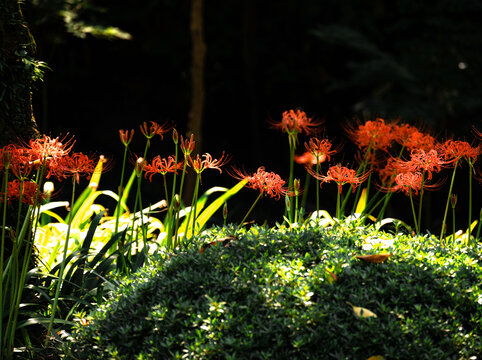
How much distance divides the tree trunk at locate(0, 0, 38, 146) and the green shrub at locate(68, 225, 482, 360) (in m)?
1.18

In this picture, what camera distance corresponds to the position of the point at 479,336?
2.00 meters

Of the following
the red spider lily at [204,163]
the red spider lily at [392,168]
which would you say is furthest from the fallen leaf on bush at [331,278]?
the red spider lily at [392,168]

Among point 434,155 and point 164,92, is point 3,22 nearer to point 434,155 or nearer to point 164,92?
point 434,155

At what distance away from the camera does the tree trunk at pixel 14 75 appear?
2.96 meters

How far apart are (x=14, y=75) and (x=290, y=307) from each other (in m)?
2.00

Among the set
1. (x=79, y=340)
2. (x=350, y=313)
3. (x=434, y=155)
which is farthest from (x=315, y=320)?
(x=434, y=155)

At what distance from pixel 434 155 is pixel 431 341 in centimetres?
114

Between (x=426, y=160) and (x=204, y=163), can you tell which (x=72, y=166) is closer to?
(x=204, y=163)

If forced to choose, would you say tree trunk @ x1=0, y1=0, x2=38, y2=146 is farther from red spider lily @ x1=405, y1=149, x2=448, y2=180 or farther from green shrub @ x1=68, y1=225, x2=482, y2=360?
red spider lily @ x1=405, y1=149, x2=448, y2=180

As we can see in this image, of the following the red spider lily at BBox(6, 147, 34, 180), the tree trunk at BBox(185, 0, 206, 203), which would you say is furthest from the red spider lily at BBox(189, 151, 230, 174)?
the tree trunk at BBox(185, 0, 206, 203)

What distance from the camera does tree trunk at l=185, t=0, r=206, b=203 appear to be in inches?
317

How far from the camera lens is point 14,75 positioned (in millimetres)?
3012

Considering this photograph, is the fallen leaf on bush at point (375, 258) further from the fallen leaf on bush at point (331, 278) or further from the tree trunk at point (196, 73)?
the tree trunk at point (196, 73)

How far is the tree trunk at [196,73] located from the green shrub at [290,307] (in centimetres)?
566
